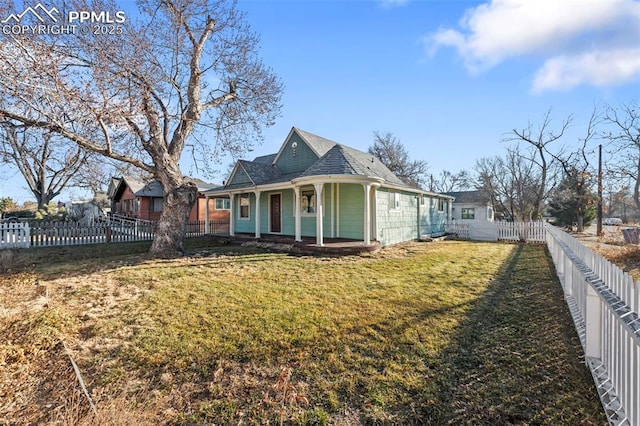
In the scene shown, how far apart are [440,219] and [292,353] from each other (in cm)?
1782

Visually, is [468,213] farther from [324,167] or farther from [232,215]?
[324,167]

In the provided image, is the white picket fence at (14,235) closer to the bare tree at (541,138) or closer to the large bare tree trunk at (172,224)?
the large bare tree trunk at (172,224)

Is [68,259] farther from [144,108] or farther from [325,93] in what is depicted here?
[325,93]

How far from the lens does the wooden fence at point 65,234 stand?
1224cm

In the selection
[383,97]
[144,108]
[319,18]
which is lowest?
[144,108]

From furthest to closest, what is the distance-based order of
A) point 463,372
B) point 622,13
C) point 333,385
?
point 622,13 < point 463,372 < point 333,385

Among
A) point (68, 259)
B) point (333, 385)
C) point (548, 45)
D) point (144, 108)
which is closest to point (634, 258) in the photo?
point (548, 45)

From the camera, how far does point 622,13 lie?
868 cm

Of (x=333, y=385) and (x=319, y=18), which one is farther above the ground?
(x=319, y=18)

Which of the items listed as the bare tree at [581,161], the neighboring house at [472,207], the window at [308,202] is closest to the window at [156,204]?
the window at [308,202]

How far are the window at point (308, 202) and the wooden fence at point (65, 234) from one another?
8.38 meters

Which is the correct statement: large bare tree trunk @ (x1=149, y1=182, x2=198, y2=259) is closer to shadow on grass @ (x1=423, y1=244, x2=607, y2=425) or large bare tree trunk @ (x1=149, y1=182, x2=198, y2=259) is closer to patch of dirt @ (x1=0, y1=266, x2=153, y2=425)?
patch of dirt @ (x1=0, y1=266, x2=153, y2=425)

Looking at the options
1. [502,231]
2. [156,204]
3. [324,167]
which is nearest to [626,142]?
[502,231]

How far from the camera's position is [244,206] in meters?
16.5
